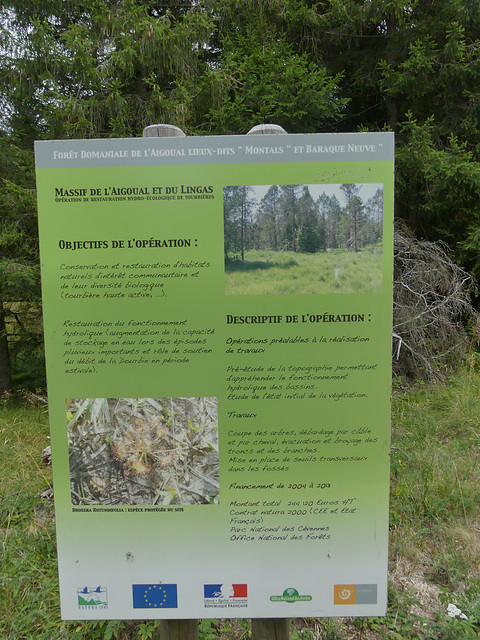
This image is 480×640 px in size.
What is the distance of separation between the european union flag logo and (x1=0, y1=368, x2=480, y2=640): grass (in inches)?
35.7

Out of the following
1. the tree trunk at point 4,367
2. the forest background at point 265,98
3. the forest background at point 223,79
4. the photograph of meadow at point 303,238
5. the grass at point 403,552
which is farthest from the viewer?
the tree trunk at point 4,367

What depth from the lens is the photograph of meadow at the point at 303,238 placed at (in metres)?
1.46

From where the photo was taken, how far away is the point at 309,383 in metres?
1.52

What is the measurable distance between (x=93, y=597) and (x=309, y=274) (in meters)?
1.50

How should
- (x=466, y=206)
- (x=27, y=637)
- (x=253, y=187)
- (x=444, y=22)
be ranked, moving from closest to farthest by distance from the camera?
(x=253, y=187), (x=27, y=637), (x=444, y=22), (x=466, y=206)

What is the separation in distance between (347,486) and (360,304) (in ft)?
2.30

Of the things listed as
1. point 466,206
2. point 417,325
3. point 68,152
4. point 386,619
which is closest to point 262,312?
point 68,152

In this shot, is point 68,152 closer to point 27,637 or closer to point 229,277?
point 229,277

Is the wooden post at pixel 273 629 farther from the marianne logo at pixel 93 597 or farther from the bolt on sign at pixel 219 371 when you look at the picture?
the marianne logo at pixel 93 597

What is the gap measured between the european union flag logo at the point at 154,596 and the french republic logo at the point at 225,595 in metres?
0.13

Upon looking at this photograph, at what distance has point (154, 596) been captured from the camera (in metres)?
1.55

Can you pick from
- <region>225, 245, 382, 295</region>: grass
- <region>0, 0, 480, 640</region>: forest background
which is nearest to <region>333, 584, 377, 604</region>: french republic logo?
<region>225, 245, 382, 295</region>: grass

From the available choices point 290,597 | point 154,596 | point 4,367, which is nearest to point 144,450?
point 154,596

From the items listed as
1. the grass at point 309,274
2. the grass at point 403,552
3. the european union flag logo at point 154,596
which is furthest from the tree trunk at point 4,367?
the grass at point 309,274
